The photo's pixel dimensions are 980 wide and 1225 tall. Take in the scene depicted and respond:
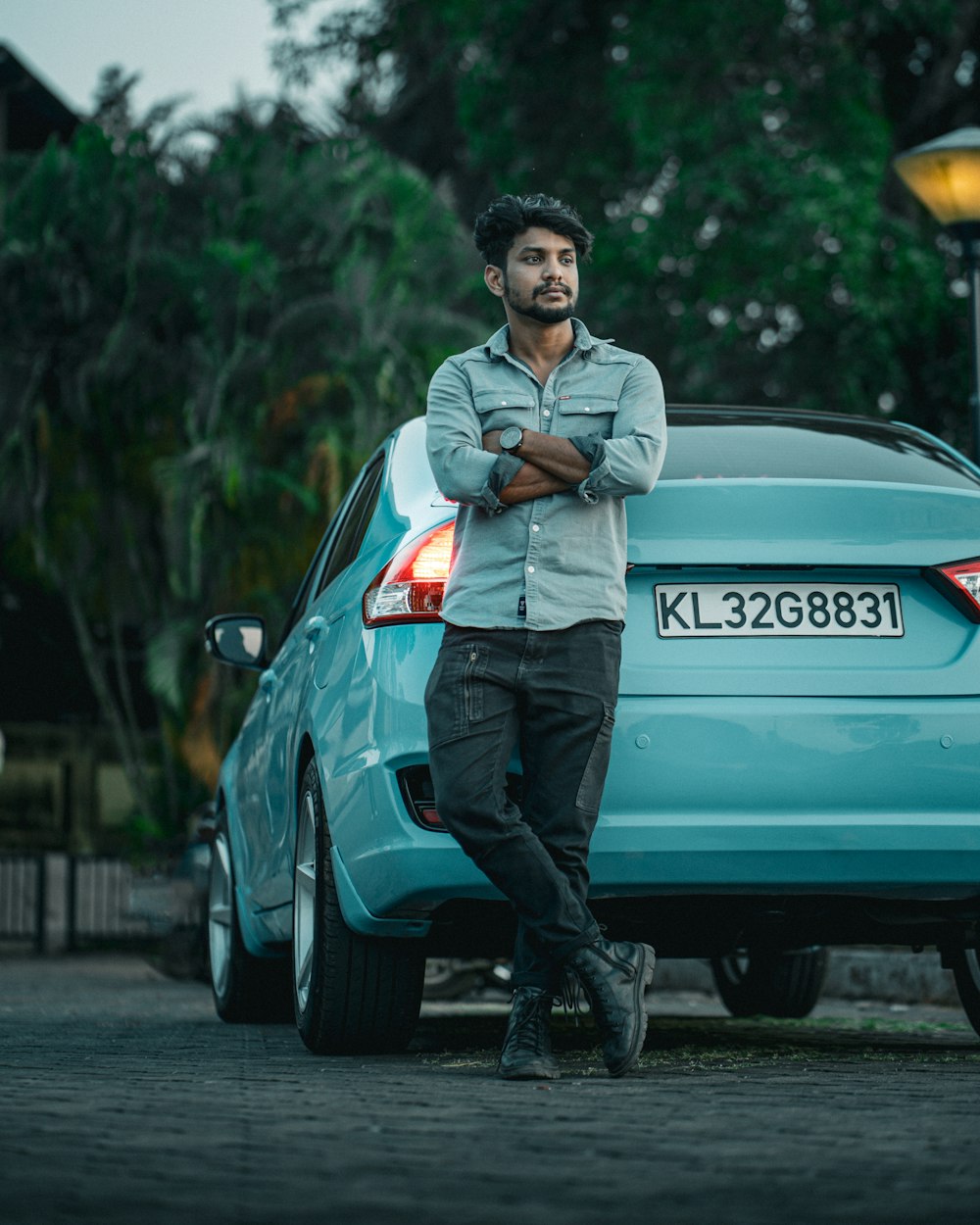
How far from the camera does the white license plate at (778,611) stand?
4742 millimetres

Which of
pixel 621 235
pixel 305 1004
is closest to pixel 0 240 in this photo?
pixel 621 235

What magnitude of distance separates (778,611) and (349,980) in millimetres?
1398

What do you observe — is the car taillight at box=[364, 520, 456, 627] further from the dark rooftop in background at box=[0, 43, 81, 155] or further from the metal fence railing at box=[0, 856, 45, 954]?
the dark rooftop in background at box=[0, 43, 81, 155]

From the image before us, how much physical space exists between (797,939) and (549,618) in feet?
4.08

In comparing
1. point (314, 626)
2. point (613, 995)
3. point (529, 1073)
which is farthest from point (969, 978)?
point (314, 626)

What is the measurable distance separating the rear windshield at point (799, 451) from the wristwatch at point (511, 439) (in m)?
0.47

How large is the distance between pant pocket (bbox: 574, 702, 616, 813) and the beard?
3.13 ft

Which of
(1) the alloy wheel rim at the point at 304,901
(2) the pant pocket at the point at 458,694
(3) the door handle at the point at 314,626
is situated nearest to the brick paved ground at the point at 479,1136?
(1) the alloy wheel rim at the point at 304,901

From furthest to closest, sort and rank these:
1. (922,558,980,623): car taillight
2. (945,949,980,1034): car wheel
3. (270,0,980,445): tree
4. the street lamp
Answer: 1. (270,0,980,445): tree
2. the street lamp
3. (945,949,980,1034): car wheel
4. (922,558,980,623): car taillight

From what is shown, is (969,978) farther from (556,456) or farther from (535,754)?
(556,456)

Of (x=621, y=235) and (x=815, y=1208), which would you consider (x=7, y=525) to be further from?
(x=815, y=1208)

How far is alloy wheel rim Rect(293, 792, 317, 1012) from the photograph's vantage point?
5.42 meters

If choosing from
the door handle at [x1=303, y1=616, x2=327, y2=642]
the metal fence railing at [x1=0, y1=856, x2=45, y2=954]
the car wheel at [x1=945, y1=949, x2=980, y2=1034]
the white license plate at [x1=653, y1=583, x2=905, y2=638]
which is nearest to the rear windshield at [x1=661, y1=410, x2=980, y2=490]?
the white license plate at [x1=653, y1=583, x2=905, y2=638]

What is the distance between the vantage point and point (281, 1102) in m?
4.19
